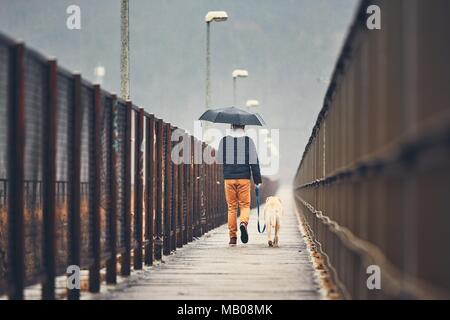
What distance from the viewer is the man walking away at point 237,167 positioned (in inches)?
619

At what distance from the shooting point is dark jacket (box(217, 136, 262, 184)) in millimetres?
15672

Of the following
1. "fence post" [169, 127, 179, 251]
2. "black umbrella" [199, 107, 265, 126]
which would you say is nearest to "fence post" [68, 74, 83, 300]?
"fence post" [169, 127, 179, 251]

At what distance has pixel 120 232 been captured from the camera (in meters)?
10.2

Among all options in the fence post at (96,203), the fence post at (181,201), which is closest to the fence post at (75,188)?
the fence post at (96,203)

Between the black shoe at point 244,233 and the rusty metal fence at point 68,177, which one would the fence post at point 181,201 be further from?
the rusty metal fence at point 68,177

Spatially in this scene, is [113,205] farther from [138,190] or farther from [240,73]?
[240,73]

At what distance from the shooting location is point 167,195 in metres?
13.8

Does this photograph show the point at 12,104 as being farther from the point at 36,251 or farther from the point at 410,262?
the point at 410,262

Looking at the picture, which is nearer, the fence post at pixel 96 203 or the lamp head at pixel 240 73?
the fence post at pixel 96 203

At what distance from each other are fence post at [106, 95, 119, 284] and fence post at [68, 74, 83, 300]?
1.36 metres

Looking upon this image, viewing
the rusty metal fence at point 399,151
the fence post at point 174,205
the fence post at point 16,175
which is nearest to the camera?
the rusty metal fence at point 399,151

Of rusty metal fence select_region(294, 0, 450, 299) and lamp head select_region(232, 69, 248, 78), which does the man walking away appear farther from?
lamp head select_region(232, 69, 248, 78)

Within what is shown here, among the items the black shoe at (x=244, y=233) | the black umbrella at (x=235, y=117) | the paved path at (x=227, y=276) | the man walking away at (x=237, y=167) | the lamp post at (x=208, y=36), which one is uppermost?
the lamp post at (x=208, y=36)

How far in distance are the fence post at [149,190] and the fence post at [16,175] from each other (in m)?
5.40
